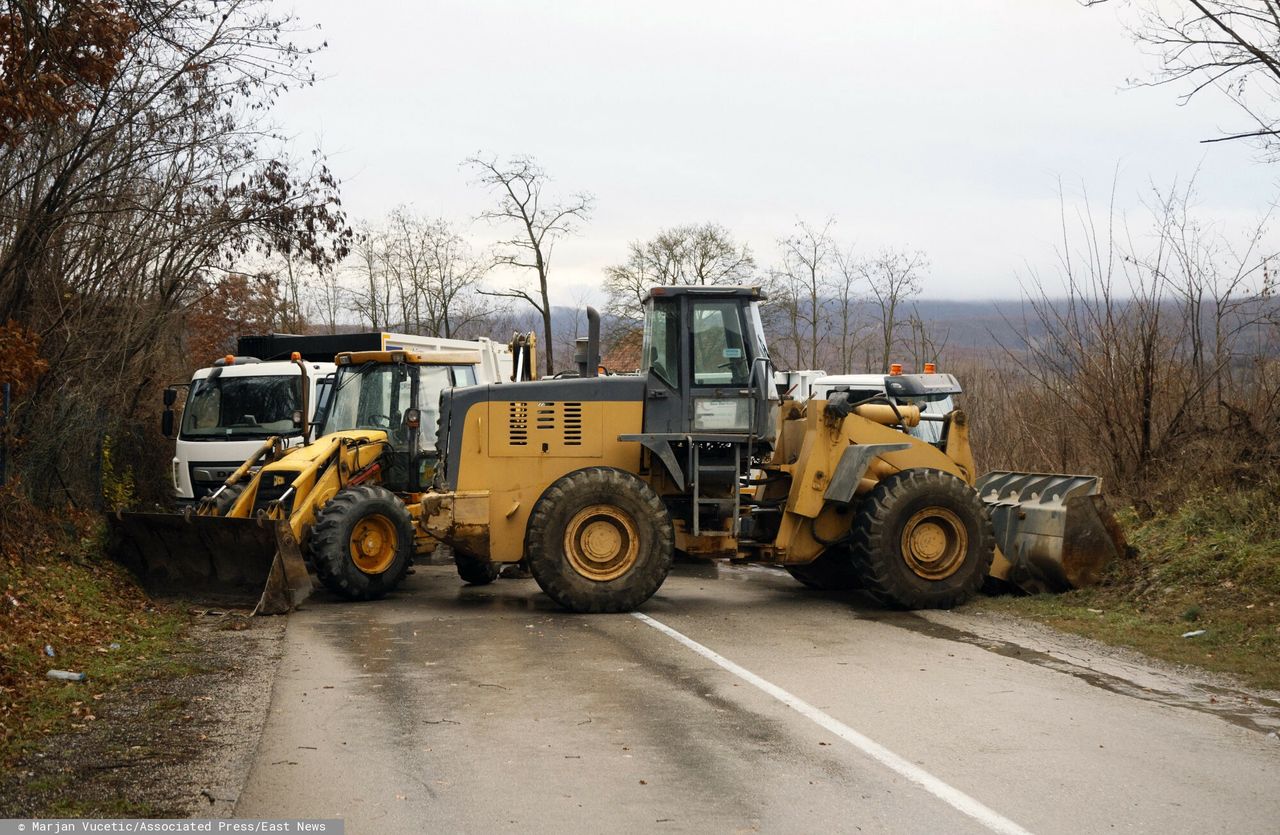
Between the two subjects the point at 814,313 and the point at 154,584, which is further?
the point at 814,313

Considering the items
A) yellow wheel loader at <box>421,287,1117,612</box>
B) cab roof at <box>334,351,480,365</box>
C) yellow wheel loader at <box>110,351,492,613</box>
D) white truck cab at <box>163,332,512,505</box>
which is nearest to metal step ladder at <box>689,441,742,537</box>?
yellow wheel loader at <box>421,287,1117,612</box>

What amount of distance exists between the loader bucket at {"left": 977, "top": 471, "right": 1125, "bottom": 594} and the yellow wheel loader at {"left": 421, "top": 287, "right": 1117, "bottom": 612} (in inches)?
0.8

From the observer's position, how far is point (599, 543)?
12.6 metres

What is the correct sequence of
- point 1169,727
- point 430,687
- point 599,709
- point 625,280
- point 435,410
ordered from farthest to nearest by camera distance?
point 625,280
point 435,410
point 430,687
point 599,709
point 1169,727

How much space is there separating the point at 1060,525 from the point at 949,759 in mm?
6789

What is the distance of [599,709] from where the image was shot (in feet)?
26.5

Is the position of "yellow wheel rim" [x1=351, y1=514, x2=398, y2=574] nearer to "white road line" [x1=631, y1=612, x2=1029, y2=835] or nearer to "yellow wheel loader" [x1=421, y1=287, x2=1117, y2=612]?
"yellow wheel loader" [x1=421, y1=287, x2=1117, y2=612]

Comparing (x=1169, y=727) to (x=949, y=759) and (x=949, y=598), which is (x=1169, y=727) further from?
(x=949, y=598)

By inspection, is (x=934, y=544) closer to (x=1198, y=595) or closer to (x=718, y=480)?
(x=718, y=480)

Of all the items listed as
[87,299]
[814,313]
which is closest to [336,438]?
[87,299]

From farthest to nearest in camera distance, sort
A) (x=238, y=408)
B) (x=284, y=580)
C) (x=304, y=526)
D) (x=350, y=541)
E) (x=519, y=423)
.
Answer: (x=238, y=408), (x=304, y=526), (x=350, y=541), (x=519, y=423), (x=284, y=580)

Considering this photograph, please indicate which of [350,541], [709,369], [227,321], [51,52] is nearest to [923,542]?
[709,369]

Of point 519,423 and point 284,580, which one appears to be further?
point 519,423

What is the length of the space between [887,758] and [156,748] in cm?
401
